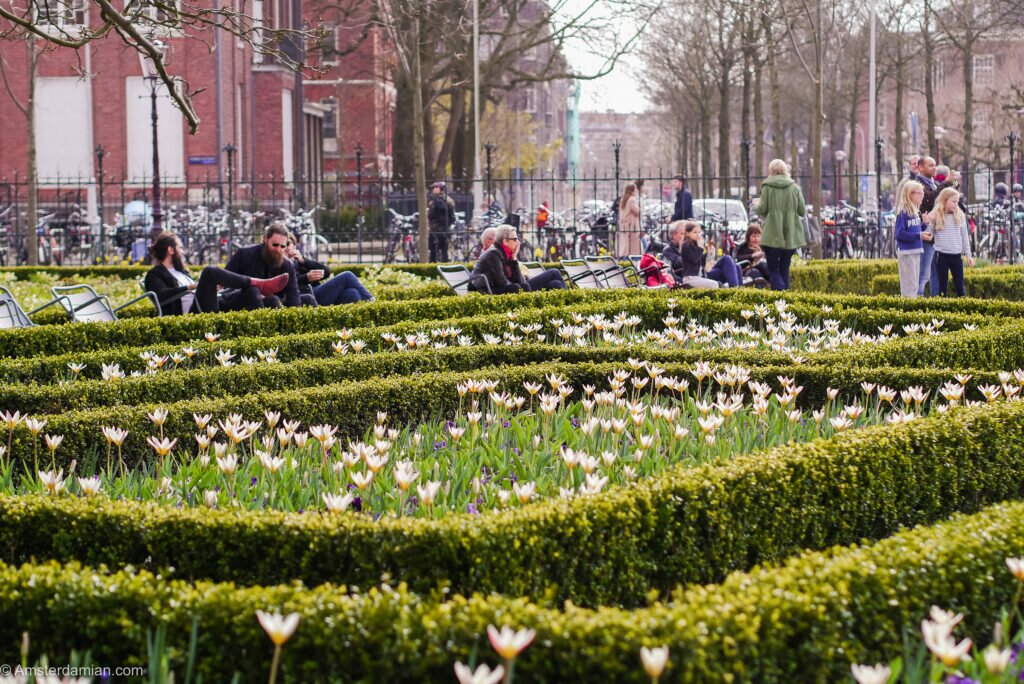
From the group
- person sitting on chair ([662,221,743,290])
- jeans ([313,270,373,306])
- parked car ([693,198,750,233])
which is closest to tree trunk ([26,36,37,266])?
jeans ([313,270,373,306])

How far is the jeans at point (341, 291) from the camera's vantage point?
13695 millimetres

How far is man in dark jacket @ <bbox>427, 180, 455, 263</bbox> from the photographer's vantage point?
23625 millimetres

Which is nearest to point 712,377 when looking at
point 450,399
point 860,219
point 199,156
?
point 450,399

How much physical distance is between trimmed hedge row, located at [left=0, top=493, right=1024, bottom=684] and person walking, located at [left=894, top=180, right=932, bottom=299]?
36.9ft

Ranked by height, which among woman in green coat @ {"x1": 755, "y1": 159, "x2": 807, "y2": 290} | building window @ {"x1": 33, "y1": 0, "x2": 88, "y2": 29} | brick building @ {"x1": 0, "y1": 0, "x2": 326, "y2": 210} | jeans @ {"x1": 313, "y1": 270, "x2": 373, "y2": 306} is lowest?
jeans @ {"x1": 313, "y1": 270, "x2": 373, "y2": 306}

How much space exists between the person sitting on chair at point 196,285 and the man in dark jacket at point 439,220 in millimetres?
11180

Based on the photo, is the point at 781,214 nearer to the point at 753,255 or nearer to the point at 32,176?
the point at 753,255

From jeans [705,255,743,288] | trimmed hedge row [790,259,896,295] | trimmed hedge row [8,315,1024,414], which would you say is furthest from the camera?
trimmed hedge row [790,259,896,295]

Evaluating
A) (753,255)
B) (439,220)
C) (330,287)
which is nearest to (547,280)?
(330,287)

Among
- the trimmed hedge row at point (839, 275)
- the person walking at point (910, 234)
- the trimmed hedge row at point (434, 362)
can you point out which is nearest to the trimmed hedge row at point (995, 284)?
the trimmed hedge row at point (839, 275)

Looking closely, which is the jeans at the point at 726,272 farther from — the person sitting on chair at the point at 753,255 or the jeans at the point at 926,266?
the jeans at the point at 926,266

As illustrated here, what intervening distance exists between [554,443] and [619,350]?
2.92m

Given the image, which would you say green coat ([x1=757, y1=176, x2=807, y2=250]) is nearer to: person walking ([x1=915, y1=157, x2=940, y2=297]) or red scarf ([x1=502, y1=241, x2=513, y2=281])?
person walking ([x1=915, y1=157, x2=940, y2=297])

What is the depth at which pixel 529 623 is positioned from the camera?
10.9 ft
